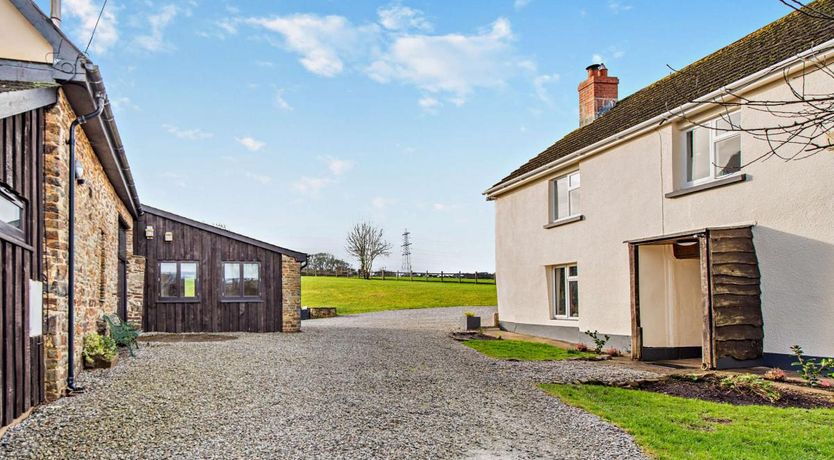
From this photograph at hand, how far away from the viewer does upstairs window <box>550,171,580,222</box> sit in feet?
50.6

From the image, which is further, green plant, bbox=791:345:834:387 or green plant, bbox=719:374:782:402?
green plant, bbox=791:345:834:387

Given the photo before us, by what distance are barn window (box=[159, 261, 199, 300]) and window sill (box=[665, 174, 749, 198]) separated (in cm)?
1316

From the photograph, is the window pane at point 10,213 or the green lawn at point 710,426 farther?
the window pane at point 10,213

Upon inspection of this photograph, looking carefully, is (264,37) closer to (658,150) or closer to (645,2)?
(645,2)

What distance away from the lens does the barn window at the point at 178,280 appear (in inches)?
695

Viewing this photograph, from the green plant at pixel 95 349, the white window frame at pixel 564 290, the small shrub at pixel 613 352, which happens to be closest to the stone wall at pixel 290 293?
the white window frame at pixel 564 290

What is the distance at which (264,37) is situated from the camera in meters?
13.3

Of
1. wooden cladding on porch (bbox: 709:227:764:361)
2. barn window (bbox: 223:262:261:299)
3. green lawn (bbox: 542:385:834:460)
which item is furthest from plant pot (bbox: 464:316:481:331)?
green lawn (bbox: 542:385:834:460)

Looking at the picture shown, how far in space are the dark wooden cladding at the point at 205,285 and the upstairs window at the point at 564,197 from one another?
27.1ft

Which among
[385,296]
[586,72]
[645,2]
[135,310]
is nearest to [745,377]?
[645,2]

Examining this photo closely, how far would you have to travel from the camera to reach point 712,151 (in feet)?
36.0

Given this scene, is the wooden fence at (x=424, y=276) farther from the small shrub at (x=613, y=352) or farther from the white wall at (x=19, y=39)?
the white wall at (x=19, y=39)

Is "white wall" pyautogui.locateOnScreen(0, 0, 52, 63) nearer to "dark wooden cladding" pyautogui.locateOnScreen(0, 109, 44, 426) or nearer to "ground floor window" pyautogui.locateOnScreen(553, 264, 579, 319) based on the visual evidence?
"dark wooden cladding" pyautogui.locateOnScreen(0, 109, 44, 426)

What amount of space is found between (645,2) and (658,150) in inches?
126
